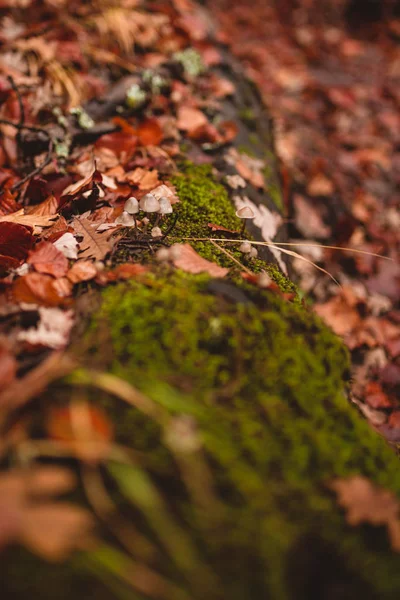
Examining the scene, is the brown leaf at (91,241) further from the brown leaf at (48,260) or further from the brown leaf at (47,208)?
the brown leaf at (47,208)

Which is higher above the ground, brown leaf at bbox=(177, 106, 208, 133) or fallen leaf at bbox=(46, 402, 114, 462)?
brown leaf at bbox=(177, 106, 208, 133)

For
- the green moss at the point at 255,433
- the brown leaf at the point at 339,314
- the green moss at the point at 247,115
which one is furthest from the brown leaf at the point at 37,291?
the green moss at the point at 247,115

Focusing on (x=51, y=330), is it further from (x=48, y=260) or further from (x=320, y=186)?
(x=320, y=186)

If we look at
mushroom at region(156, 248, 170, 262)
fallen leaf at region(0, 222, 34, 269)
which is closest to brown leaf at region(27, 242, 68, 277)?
fallen leaf at region(0, 222, 34, 269)

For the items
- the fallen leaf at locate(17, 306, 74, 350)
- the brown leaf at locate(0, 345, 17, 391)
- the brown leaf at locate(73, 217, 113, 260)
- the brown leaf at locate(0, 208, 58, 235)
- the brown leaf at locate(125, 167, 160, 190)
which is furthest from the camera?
the brown leaf at locate(125, 167, 160, 190)

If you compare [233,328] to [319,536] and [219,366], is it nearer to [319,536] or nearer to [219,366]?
[219,366]

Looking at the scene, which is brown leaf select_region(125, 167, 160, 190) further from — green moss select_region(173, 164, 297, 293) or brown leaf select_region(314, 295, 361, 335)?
brown leaf select_region(314, 295, 361, 335)

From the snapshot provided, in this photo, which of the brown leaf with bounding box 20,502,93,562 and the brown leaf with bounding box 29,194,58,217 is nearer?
the brown leaf with bounding box 20,502,93,562
